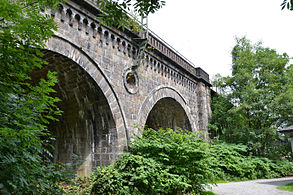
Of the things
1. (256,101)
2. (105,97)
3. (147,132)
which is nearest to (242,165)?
(256,101)

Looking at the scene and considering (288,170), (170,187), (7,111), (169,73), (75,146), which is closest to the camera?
(7,111)

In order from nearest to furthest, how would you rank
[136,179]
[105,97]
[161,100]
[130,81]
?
[136,179], [105,97], [130,81], [161,100]

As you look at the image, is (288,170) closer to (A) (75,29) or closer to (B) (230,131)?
(B) (230,131)

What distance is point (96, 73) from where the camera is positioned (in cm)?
661

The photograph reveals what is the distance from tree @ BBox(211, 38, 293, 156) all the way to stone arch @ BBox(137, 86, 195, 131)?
8.14 ft

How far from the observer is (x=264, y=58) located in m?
13.3

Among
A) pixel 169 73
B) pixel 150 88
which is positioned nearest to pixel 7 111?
pixel 150 88

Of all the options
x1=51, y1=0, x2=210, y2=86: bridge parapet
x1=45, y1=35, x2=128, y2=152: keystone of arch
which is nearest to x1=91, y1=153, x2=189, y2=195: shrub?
x1=45, y1=35, x2=128, y2=152: keystone of arch

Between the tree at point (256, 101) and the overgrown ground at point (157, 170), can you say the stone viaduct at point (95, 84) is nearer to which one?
the overgrown ground at point (157, 170)

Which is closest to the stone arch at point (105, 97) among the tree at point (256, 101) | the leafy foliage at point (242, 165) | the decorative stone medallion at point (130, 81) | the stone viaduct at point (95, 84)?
the stone viaduct at point (95, 84)

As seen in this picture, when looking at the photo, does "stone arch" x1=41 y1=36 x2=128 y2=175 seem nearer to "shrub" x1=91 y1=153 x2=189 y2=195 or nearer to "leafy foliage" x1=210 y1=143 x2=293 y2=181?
"shrub" x1=91 y1=153 x2=189 y2=195

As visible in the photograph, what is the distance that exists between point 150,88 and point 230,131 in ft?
21.2

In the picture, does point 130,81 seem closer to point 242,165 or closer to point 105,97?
point 105,97

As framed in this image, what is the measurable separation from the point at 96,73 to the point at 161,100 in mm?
4805
